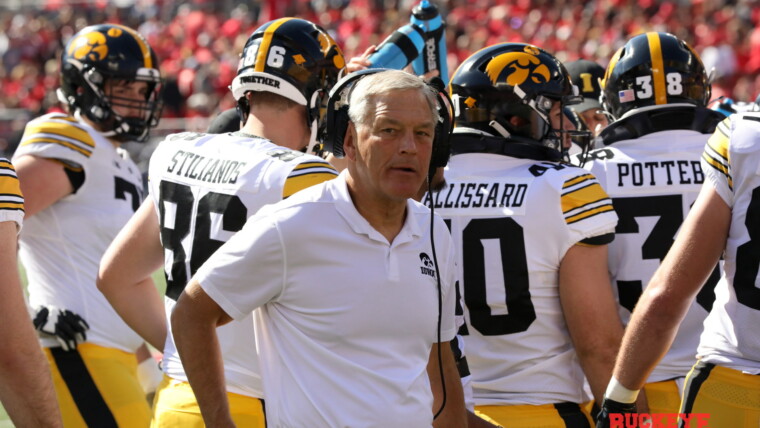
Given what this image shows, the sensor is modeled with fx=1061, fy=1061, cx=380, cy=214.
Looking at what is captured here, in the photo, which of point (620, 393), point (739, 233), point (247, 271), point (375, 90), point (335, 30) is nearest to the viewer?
point (247, 271)

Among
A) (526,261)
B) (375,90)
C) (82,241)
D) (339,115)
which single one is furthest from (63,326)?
(375,90)

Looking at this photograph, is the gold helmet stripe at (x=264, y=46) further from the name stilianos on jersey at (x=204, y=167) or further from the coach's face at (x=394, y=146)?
the coach's face at (x=394, y=146)

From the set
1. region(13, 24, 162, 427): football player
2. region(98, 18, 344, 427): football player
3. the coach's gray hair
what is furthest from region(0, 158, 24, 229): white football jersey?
region(13, 24, 162, 427): football player

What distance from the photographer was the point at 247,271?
264 cm

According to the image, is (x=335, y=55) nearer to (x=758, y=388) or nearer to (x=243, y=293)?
(x=243, y=293)

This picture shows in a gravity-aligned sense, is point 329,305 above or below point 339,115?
below

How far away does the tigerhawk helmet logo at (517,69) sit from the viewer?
387 centimetres

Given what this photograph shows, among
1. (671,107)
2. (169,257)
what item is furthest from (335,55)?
(671,107)

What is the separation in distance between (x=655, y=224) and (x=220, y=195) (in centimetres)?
168

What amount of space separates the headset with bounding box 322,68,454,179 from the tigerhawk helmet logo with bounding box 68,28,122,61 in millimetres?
2696

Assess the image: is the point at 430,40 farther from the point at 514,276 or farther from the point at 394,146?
the point at 394,146

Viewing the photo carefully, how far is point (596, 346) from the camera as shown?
3535mm

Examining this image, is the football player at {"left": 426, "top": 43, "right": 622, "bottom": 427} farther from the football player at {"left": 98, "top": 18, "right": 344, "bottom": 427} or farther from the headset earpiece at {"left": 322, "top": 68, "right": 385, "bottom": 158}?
the headset earpiece at {"left": 322, "top": 68, "right": 385, "bottom": 158}

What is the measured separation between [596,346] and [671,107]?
1101 millimetres
